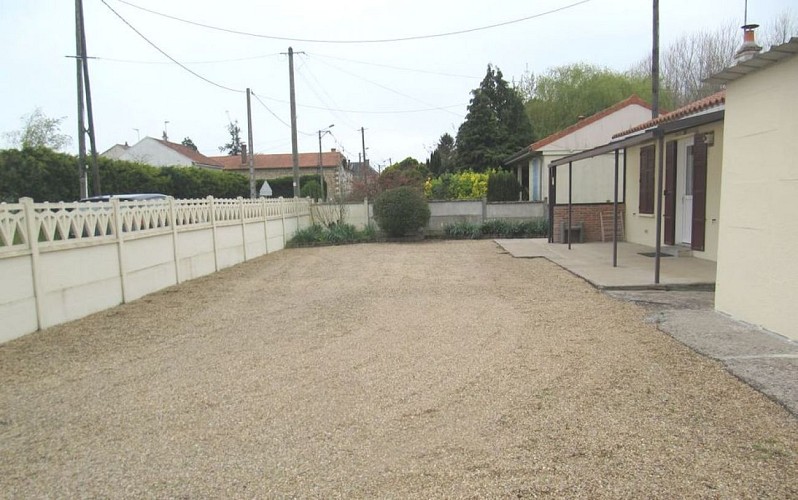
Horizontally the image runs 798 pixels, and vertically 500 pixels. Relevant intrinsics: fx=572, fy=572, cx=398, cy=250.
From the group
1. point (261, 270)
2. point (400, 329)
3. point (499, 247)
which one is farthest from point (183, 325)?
point (499, 247)

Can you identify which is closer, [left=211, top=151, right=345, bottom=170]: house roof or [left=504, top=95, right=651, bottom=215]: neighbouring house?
[left=504, top=95, right=651, bottom=215]: neighbouring house

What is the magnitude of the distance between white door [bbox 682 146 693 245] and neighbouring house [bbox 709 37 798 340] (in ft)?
17.1

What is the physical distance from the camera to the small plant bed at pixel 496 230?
19141 millimetres

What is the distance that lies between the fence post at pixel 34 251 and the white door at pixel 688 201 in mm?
10779

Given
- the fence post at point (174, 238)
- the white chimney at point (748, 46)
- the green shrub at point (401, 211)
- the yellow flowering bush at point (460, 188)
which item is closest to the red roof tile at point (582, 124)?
the yellow flowering bush at point (460, 188)

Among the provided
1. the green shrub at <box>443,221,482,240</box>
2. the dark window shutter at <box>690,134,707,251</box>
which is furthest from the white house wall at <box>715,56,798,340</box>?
the green shrub at <box>443,221,482,240</box>

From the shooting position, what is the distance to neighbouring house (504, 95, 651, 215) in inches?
758

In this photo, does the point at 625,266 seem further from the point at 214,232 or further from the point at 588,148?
the point at 588,148

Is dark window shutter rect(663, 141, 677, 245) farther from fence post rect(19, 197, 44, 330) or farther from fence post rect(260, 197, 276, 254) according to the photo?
fence post rect(19, 197, 44, 330)

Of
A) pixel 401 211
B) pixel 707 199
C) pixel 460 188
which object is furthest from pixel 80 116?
pixel 707 199

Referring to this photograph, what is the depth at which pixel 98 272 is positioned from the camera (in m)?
7.77

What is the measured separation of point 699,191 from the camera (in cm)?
1042

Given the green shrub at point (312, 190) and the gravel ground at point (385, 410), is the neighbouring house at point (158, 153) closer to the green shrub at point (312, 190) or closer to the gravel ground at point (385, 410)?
the green shrub at point (312, 190)

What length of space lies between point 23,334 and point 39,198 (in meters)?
13.7
